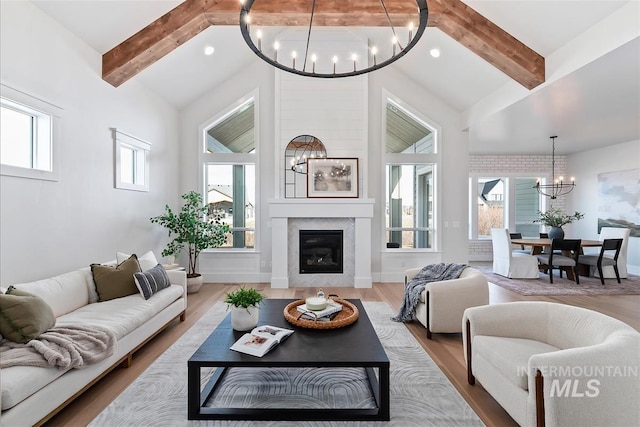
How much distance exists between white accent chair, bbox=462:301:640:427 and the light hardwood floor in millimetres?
170

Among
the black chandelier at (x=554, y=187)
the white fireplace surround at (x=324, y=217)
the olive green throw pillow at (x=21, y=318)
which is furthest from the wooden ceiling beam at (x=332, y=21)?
the black chandelier at (x=554, y=187)

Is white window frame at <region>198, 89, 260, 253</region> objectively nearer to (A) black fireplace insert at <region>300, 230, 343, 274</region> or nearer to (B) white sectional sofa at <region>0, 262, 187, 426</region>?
(A) black fireplace insert at <region>300, 230, 343, 274</region>

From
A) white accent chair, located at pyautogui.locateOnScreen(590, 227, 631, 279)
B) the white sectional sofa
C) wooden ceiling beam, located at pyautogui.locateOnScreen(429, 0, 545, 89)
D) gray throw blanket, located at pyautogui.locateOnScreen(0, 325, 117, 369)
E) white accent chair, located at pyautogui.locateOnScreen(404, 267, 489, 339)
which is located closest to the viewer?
the white sectional sofa

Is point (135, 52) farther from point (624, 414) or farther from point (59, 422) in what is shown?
point (624, 414)

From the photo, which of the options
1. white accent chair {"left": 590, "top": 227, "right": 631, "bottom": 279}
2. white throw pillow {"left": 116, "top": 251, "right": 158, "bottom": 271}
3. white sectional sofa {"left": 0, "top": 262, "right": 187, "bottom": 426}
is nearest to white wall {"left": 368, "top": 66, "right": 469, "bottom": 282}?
white accent chair {"left": 590, "top": 227, "right": 631, "bottom": 279}

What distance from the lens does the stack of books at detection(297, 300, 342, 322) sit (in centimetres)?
245

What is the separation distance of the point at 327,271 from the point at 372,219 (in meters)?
1.26

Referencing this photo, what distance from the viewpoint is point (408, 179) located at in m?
5.94

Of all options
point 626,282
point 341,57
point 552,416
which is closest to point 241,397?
point 552,416

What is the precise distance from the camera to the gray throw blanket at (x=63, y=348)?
1810 millimetres

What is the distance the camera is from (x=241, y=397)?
7.07 ft

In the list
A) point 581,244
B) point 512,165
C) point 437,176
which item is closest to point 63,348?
point 437,176

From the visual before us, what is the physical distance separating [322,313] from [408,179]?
4.10 m

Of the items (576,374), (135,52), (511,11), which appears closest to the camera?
(576,374)
